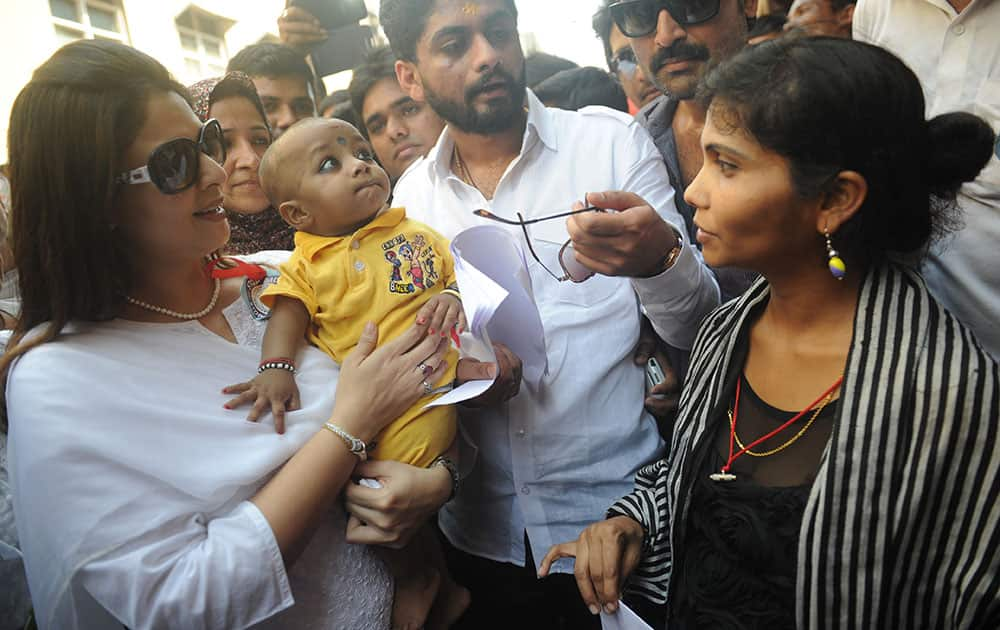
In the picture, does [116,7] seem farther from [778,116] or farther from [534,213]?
[778,116]

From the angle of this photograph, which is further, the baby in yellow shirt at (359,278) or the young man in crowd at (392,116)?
the young man in crowd at (392,116)

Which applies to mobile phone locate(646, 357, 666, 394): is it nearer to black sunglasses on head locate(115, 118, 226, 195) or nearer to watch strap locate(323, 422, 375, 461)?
watch strap locate(323, 422, 375, 461)

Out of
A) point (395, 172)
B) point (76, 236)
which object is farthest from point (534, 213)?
point (395, 172)

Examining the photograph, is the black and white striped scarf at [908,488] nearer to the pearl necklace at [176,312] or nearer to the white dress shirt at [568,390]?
the white dress shirt at [568,390]

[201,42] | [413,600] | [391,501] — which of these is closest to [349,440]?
[391,501]

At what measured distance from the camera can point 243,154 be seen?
2775 mm

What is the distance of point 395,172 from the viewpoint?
12.3ft

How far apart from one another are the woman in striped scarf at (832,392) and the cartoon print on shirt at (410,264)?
847mm

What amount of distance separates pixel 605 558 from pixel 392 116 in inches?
114

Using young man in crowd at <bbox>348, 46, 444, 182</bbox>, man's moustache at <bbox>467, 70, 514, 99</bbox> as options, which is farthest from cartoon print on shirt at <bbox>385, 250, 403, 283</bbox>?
young man in crowd at <bbox>348, 46, 444, 182</bbox>

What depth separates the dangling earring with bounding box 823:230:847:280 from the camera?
1.38m

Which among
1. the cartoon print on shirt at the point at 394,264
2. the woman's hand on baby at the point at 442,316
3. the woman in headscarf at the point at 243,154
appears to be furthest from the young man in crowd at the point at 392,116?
the woman's hand on baby at the point at 442,316

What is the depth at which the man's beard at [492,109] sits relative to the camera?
248cm

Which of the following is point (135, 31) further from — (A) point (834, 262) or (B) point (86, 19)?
(A) point (834, 262)
